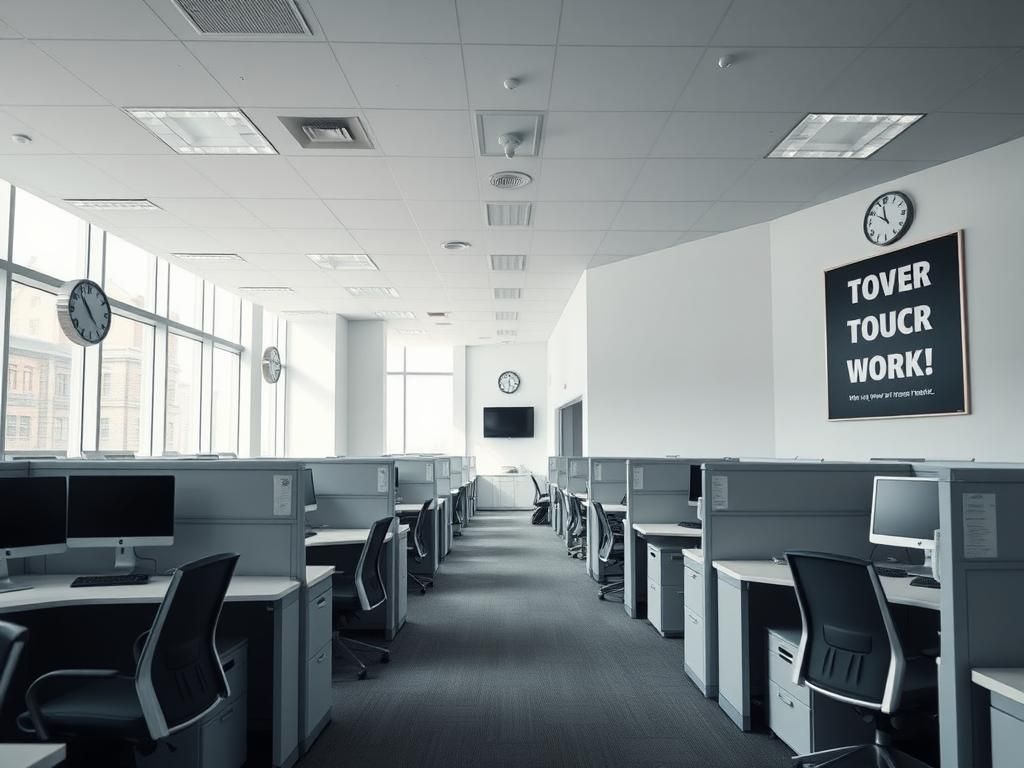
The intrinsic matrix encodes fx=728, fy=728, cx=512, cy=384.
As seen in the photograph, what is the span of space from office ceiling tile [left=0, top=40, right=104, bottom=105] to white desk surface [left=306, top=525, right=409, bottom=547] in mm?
2684

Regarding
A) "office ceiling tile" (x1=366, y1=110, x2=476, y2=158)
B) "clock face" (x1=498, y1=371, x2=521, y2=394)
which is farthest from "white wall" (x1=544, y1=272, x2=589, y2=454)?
"office ceiling tile" (x1=366, y1=110, x2=476, y2=158)

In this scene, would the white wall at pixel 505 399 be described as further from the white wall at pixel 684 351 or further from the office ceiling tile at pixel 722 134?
the office ceiling tile at pixel 722 134

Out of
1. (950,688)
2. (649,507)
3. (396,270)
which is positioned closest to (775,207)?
(649,507)

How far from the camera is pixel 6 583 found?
2812 millimetres

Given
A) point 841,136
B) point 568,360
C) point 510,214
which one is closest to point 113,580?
point 510,214

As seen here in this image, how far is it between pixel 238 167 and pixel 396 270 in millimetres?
3069

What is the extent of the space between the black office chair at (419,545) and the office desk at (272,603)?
2.85 metres

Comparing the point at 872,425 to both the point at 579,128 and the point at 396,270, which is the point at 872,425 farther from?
the point at 396,270

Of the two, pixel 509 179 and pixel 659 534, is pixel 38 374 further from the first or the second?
pixel 659 534

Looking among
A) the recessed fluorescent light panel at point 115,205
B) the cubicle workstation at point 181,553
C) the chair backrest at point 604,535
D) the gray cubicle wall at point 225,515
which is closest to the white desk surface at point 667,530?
the chair backrest at point 604,535

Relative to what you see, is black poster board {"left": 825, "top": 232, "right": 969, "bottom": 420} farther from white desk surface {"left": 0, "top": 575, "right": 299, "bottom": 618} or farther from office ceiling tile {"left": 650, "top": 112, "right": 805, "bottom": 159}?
white desk surface {"left": 0, "top": 575, "right": 299, "bottom": 618}

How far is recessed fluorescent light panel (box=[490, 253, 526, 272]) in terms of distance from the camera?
7.34 m

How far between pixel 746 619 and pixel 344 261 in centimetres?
571

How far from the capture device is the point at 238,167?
16.1 feet
